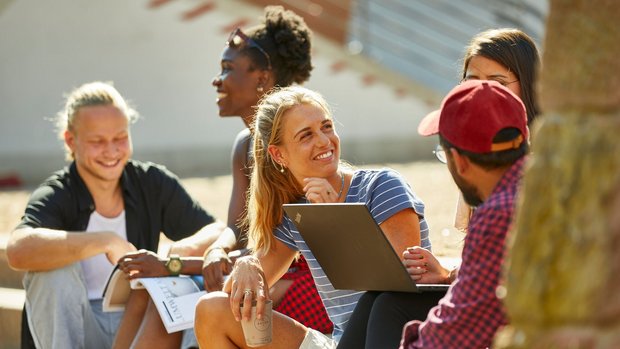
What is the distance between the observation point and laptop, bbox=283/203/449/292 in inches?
125

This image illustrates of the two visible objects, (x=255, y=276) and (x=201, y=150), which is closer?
(x=255, y=276)

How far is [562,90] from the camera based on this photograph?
205 centimetres

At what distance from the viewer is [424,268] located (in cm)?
336

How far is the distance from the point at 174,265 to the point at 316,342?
95cm

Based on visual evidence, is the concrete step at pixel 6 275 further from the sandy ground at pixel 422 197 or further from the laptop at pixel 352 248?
the laptop at pixel 352 248

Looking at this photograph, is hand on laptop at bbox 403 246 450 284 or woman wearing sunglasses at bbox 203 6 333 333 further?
woman wearing sunglasses at bbox 203 6 333 333

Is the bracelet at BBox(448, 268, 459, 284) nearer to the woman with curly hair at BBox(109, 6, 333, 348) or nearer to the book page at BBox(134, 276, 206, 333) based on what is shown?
the woman with curly hair at BBox(109, 6, 333, 348)

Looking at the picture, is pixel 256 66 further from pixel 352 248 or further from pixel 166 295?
pixel 352 248

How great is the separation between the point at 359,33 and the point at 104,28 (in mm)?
2861

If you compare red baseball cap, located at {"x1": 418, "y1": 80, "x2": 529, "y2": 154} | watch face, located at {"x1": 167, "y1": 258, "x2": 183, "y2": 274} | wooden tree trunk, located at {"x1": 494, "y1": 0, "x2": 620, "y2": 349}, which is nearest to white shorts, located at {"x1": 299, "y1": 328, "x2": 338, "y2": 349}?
watch face, located at {"x1": 167, "y1": 258, "x2": 183, "y2": 274}

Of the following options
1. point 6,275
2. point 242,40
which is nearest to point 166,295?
point 242,40

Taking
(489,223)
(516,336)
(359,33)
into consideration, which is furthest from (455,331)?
(359,33)

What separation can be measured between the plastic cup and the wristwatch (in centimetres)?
97

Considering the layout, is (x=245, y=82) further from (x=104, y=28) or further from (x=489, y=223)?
(x=104, y=28)
